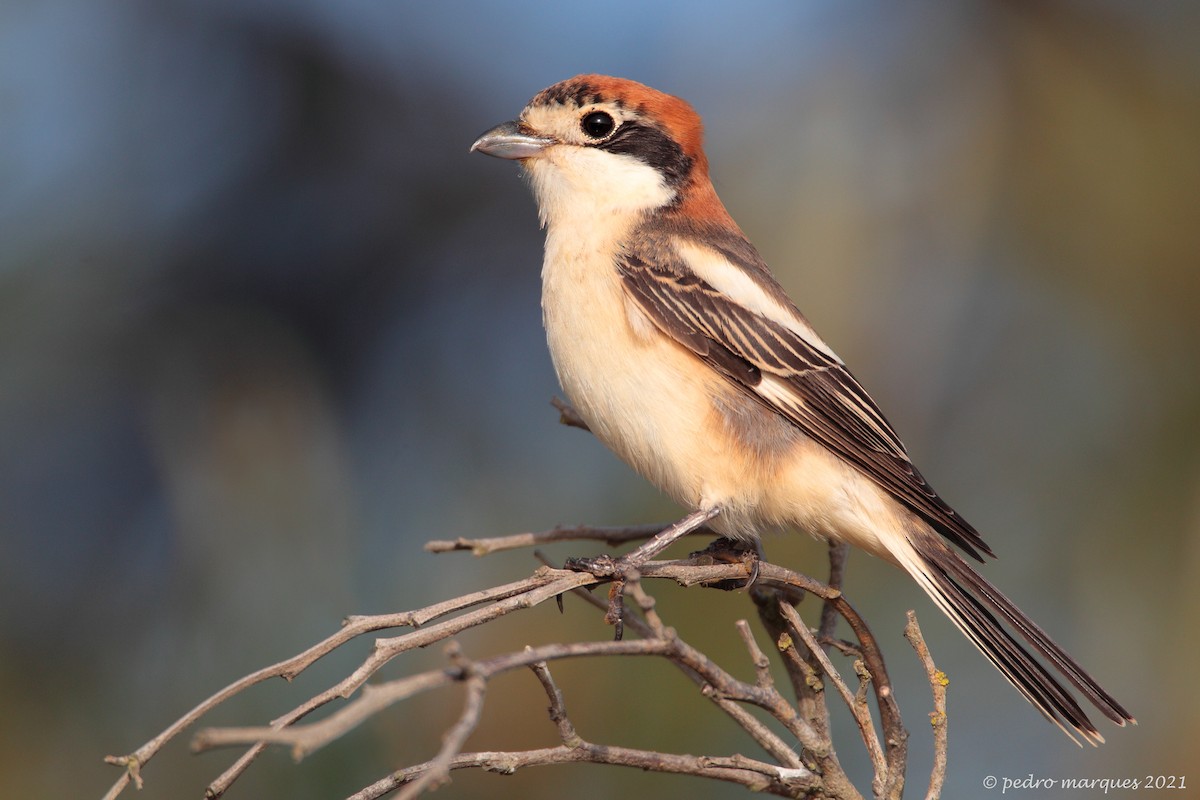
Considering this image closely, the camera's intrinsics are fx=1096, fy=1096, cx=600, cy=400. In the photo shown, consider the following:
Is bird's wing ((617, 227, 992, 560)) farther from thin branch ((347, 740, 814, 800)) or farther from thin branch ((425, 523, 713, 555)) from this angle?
thin branch ((347, 740, 814, 800))

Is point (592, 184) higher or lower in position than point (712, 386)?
higher

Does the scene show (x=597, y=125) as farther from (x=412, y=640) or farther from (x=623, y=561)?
(x=412, y=640)

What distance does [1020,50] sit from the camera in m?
3.57

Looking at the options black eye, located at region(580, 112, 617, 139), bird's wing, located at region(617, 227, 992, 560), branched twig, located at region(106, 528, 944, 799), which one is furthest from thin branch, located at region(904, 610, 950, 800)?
black eye, located at region(580, 112, 617, 139)

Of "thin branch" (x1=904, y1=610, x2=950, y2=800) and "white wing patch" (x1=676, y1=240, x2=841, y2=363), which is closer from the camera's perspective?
"thin branch" (x1=904, y1=610, x2=950, y2=800)

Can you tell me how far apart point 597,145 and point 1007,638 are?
1668mm

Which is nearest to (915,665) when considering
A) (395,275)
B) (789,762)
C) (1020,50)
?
(789,762)

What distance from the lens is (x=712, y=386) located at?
109 inches

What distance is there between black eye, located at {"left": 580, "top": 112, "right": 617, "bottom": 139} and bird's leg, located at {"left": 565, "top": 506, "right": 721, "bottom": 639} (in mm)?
1117

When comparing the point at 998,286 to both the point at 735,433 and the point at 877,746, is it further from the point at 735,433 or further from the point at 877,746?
the point at 877,746

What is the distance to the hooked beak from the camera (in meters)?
3.07

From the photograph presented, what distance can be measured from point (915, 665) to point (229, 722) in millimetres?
1879

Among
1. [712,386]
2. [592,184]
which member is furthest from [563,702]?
[592,184]

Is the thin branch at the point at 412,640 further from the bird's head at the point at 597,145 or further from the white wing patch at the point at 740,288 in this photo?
the bird's head at the point at 597,145
